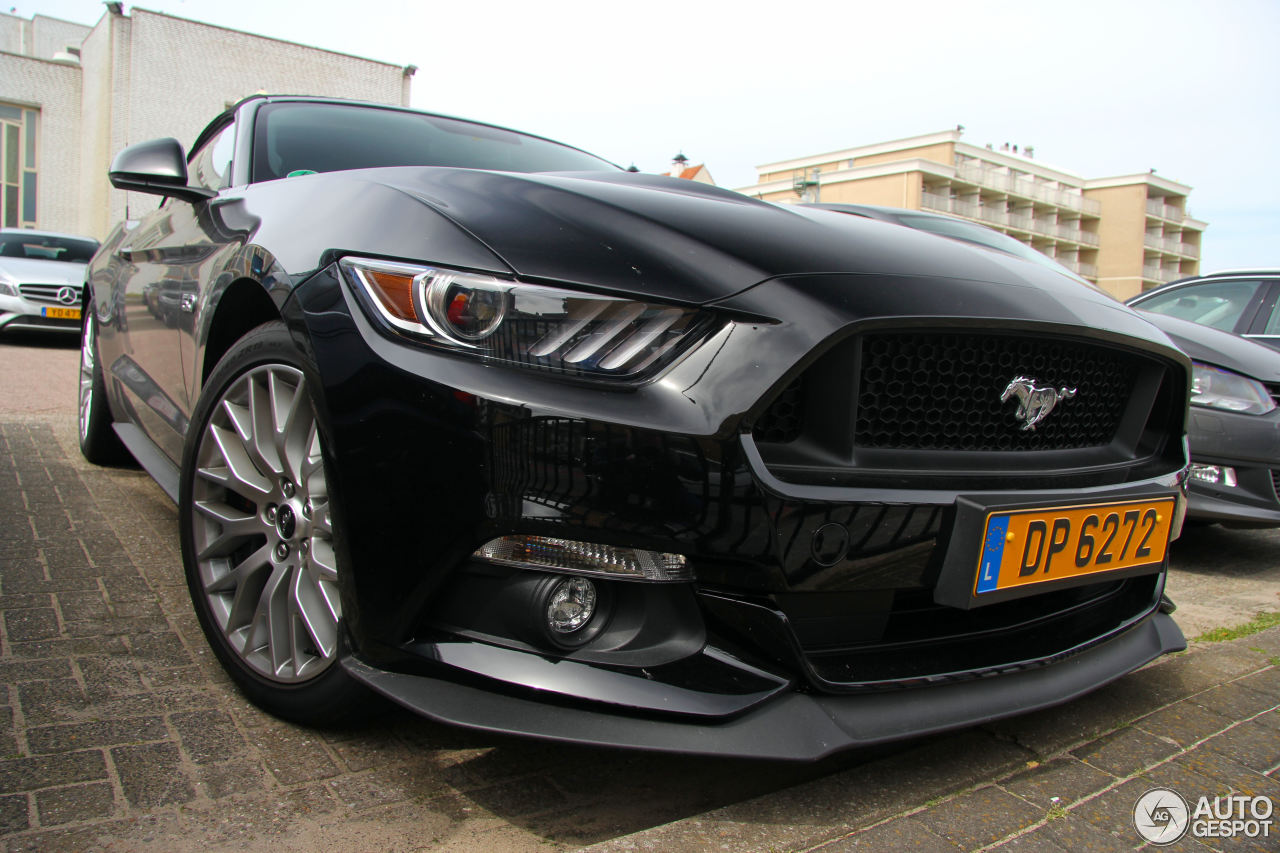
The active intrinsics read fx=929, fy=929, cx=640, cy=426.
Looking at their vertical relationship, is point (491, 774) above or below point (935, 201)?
below

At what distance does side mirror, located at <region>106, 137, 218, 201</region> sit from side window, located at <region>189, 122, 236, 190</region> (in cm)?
10

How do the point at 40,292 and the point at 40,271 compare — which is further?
the point at 40,271

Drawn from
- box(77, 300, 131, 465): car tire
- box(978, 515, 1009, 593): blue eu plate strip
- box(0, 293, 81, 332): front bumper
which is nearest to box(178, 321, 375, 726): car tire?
box(978, 515, 1009, 593): blue eu plate strip

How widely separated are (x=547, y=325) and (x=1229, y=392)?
3306mm

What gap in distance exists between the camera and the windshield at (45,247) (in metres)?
11.0

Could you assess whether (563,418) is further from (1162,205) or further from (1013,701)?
(1162,205)

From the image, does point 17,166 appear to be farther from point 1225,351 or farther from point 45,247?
point 1225,351

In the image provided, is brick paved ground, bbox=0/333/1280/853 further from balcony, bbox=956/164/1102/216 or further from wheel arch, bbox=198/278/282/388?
balcony, bbox=956/164/1102/216

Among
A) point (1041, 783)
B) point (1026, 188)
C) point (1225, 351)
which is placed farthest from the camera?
point (1026, 188)

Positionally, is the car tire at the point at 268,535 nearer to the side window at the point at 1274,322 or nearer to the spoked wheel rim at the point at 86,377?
the spoked wheel rim at the point at 86,377

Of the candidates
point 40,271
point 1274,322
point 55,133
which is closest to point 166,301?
point 1274,322

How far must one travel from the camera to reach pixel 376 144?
106 inches

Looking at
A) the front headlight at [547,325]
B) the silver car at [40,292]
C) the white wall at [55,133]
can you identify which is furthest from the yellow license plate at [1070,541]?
the white wall at [55,133]

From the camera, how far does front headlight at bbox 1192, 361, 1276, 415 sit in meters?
3.61
